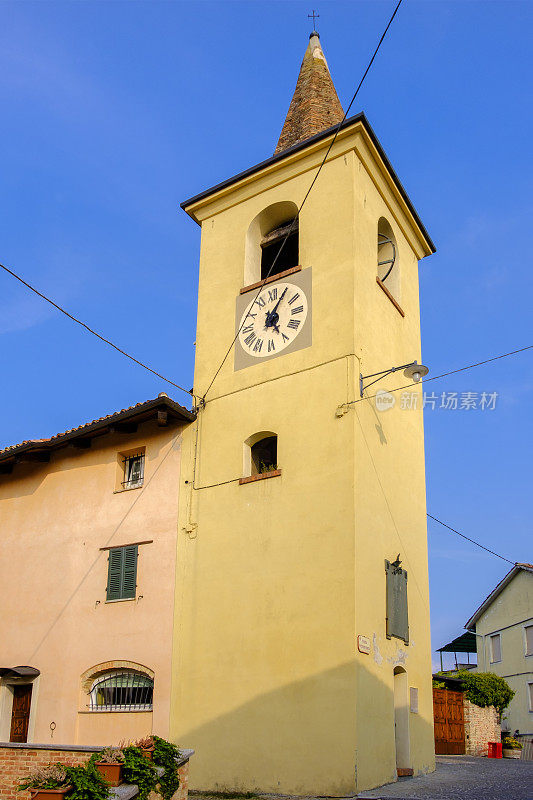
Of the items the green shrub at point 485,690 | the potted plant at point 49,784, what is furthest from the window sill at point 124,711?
the green shrub at point 485,690

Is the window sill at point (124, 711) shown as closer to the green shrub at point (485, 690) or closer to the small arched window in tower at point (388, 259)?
the small arched window in tower at point (388, 259)

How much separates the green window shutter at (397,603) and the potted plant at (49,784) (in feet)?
20.2

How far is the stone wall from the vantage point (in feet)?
30.6

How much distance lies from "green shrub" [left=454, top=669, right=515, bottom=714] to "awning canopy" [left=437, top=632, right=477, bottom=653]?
1471 cm

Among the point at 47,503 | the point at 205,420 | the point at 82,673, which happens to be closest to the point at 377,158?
the point at 205,420

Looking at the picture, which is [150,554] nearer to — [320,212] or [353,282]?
[353,282]

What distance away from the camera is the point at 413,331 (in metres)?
17.1

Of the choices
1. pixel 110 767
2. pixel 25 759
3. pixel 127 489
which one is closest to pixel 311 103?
pixel 127 489

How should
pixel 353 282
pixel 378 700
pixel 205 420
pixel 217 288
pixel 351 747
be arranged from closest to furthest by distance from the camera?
pixel 351 747
pixel 378 700
pixel 353 282
pixel 205 420
pixel 217 288

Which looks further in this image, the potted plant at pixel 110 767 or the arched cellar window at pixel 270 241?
the arched cellar window at pixel 270 241

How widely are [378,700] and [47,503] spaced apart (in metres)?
8.65

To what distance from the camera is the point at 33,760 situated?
391 inches

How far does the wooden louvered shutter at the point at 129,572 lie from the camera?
14797 millimetres

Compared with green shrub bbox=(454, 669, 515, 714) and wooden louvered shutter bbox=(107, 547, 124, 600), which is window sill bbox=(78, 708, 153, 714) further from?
green shrub bbox=(454, 669, 515, 714)
